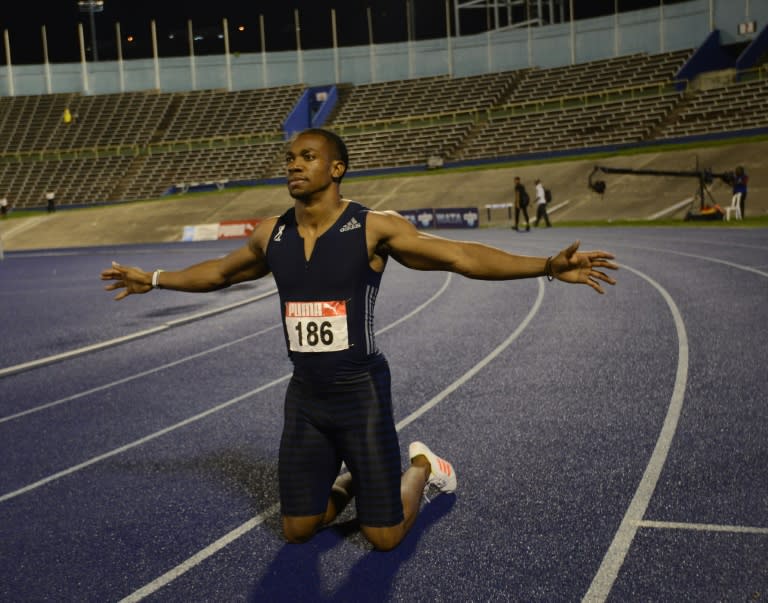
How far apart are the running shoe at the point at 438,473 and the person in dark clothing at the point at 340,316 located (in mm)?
574

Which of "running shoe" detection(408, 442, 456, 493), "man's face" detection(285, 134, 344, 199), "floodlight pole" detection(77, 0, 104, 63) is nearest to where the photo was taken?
"man's face" detection(285, 134, 344, 199)

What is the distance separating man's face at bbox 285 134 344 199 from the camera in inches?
150

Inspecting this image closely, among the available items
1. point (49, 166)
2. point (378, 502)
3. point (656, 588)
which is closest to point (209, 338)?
point (378, 502)

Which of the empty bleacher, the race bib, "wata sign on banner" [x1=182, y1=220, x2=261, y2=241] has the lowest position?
"wata sign on banner" [x1=182, y1=220, x2=261, y2=241]

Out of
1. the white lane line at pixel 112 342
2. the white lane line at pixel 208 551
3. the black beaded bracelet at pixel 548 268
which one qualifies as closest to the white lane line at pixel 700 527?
the black beaded bracelet at pixel 548 268

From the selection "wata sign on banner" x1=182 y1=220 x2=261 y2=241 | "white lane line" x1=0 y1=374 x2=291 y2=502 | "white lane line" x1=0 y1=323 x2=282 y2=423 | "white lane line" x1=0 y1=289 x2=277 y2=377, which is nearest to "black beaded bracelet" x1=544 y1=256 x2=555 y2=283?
"white lane line" x1=0 y1=374 x2=291 y2=502

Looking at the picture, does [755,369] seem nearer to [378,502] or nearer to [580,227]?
[378,502]

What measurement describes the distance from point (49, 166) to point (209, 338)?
4858 cm

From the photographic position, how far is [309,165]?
381cm

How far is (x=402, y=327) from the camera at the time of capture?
35.6 feet

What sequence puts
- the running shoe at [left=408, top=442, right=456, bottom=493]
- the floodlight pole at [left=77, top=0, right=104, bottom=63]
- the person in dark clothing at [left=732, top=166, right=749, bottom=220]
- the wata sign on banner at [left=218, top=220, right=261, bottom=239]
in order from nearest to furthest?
the running shoe at [left=408, top=442, right=456, bottom=493], the person in dark clothing at [left=732, top=166, right=749, bottom=220], the wata sign on banner at [left=218, top=220, right=261, bottom=239], the floodlight pole at [left=77, top=0, right=104, bottom=63]

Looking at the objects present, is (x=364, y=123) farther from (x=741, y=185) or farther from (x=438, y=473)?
(x=438, y=473)

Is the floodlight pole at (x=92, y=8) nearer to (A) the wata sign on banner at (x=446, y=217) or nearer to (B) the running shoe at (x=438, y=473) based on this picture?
(A) the wata sign on banner at (x=446, y=217)

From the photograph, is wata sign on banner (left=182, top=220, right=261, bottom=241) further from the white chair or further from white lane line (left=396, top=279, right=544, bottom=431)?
white lane line (left=396, top=279, right=544, bottom=431)
